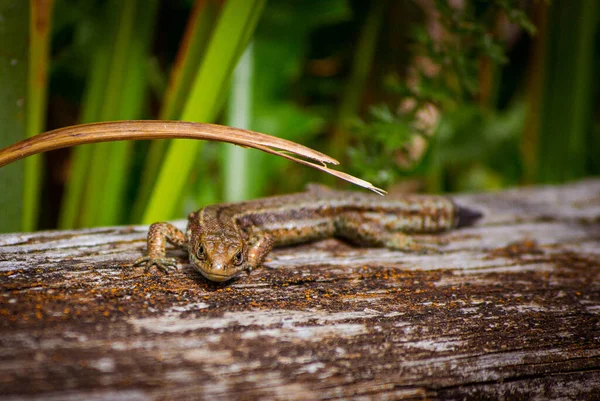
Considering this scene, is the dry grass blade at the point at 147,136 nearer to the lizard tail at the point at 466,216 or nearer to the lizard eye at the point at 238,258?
the lizard eye at the point at 238,258

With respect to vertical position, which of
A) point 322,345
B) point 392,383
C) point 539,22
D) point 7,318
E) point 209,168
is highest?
point 539,22

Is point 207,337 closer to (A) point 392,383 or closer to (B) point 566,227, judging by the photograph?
(A) point 392,383

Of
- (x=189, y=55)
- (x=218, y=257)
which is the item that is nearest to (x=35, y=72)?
(x=189, y=55)

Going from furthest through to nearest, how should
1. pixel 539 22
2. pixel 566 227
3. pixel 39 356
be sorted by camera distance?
pixel 539 22
pixel 566 227
pixel 39 356

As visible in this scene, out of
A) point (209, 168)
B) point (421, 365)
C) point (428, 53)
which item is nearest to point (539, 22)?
point (428, 53)

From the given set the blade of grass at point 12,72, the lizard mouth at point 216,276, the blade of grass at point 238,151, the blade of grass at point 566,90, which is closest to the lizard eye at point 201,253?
the lizard mouth at point 216,276
